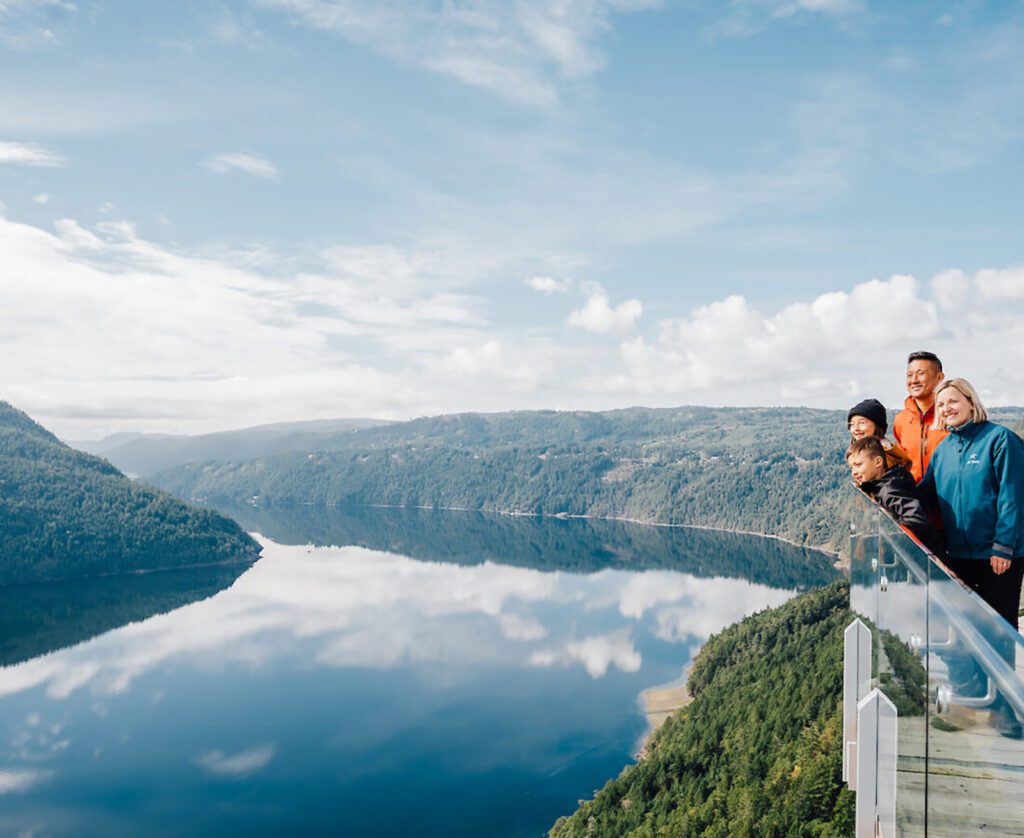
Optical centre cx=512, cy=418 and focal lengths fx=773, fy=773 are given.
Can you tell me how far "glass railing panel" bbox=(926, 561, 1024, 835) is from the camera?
2.56 metres

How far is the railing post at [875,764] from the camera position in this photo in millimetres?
4332

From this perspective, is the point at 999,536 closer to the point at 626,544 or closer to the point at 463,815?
the point at 463,815

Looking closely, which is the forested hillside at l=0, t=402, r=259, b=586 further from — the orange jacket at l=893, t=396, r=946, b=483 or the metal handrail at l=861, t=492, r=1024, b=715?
the metal handrail at l=861, t=492, r=1024, b=715

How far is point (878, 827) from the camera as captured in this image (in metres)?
4.54

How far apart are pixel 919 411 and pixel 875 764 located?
3634mm

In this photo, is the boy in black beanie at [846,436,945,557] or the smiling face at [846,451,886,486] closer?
the boy in black beanie at [846,436,945,557]

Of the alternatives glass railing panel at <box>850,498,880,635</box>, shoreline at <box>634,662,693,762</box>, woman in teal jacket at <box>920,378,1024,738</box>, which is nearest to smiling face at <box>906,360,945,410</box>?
woman in teal jacket at <box>920,378,1024,738</box>

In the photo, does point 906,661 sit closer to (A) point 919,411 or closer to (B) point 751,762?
(A) point 919,411

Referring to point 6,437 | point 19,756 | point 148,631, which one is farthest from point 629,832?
point 6,437

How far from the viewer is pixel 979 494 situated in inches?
219

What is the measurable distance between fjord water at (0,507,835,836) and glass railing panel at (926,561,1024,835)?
154ft

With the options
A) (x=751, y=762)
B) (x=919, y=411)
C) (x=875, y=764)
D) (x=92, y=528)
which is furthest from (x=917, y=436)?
(x=92, y=528)

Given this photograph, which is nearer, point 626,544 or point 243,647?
point 243,647

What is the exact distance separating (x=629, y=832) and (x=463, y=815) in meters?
12.0
